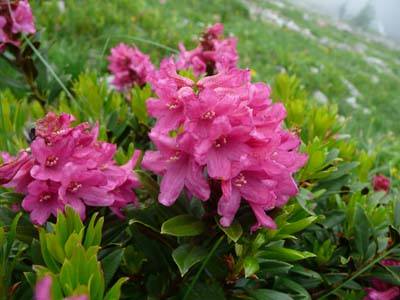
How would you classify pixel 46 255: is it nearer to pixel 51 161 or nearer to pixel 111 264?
pixel 111 264

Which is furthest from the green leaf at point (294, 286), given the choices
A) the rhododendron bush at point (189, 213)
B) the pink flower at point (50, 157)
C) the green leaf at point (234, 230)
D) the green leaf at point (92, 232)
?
the pink flower at point (50, 157)

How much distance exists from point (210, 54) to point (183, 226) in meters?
1.53

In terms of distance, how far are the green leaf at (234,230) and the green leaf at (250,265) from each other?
0.09 metres

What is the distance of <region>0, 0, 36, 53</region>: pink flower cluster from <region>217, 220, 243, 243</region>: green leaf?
1.58 metres

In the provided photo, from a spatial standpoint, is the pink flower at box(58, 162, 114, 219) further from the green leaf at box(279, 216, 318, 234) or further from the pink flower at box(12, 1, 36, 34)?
the pink flower at box(12, 1, 36, 34)

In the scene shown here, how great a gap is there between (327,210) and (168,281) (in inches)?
27.9

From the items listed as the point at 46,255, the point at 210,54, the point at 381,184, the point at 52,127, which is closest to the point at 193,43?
the point at 210,54

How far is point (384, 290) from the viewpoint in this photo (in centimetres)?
148

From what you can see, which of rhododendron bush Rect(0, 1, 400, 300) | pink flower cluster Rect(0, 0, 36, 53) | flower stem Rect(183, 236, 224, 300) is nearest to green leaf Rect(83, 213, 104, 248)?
rhododendron bush Rect(0, 1, 400, 300)

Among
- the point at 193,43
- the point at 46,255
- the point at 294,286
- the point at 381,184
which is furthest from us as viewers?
the point at 193,43

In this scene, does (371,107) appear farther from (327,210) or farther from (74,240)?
(74,240)

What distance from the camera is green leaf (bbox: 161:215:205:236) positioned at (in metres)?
1.05

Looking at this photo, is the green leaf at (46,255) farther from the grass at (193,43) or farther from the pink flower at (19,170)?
the grass at (193,43)

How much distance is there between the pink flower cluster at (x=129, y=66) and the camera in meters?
2.56
